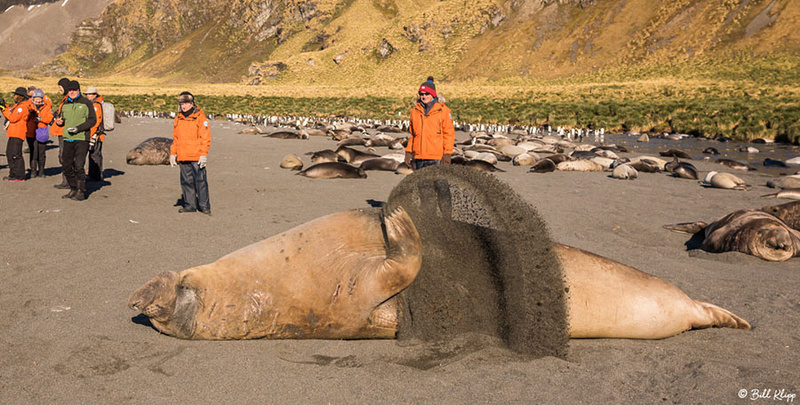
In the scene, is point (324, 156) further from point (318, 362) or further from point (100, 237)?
point (318, 362)

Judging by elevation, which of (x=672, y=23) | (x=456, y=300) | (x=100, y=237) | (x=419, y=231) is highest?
(x=672, y=23)

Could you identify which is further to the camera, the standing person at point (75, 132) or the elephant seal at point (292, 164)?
the elephant seal at point (292, 164)

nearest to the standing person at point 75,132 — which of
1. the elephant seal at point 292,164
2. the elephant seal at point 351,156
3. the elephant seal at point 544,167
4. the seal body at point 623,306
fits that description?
the elephant seal at point 292,164

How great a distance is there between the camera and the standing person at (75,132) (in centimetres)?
959

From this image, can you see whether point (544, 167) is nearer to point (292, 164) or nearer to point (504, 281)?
point (292, 164)

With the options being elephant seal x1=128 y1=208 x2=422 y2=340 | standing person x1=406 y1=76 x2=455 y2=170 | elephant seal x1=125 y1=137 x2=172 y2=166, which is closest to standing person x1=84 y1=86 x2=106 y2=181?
elephant seal x1=125 y1=137 x2=172 y2=166

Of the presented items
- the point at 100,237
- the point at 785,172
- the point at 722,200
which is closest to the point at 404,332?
the point at 100,237

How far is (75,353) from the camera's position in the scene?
379cm

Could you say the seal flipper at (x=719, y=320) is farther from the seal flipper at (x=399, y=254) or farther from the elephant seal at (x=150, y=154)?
the elephant seal at (x=150, y=154)

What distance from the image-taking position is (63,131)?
970cm

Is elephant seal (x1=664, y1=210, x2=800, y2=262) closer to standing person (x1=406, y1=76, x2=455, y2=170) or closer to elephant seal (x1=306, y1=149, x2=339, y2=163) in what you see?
standing person (x1=406, y1=76, x2=455, y2=170)

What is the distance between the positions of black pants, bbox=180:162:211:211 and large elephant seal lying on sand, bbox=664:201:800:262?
7.09 metres

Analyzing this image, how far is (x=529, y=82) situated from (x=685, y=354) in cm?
8796

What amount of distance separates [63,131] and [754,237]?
408 inches
